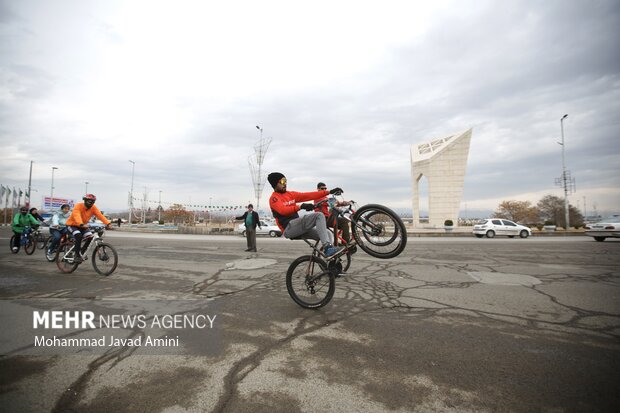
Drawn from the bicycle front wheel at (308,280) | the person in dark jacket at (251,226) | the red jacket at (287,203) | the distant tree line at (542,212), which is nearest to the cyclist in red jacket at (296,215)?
the red jacket at (287,203)

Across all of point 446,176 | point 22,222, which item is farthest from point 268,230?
point 446,176

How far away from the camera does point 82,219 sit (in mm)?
7250

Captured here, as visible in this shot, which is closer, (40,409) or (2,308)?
(40,409)

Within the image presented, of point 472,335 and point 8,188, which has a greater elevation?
point 8,188

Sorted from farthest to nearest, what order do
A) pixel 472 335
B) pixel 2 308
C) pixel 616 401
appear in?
pixel 2 308
pixel 472 335
pixel 616 401

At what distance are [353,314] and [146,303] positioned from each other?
3.41m

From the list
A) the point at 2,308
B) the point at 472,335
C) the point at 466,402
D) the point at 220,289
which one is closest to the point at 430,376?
the point at 466,402

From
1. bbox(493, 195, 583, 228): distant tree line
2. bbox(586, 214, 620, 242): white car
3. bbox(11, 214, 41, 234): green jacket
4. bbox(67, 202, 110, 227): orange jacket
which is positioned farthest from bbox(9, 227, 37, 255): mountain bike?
bbox(493, 195, 583, 228): distant tree line

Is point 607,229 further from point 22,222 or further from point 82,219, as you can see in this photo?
point 22,222

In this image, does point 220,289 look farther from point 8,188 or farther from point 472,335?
point 8,188

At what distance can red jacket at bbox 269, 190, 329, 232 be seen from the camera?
15.3 ft

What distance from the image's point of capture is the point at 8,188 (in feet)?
185

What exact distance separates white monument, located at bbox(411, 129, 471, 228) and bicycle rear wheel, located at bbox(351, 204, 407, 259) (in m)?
36.0

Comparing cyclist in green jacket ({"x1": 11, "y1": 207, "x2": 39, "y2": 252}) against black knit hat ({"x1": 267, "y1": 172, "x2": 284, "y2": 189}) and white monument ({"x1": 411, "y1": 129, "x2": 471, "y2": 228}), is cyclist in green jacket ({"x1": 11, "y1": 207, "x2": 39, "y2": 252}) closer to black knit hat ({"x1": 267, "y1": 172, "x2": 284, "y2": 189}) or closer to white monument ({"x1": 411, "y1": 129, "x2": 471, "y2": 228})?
black knit hat ({"x1": 267, "y1": 172, "x2": 284, "y2": 189})
